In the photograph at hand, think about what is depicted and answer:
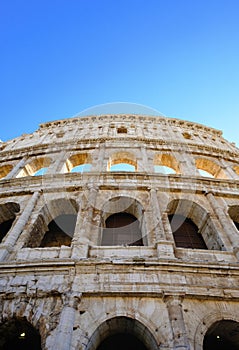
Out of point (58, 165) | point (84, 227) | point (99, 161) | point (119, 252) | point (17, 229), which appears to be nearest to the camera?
point (119, 252)

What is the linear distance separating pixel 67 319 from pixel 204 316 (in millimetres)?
3130

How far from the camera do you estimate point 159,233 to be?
22.9ft

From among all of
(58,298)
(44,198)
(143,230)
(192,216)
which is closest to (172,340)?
(58,298)

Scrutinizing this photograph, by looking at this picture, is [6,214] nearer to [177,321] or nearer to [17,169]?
[17,169]

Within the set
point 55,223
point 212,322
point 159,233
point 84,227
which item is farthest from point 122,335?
point 55,223

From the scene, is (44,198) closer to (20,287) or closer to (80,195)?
(80,195)

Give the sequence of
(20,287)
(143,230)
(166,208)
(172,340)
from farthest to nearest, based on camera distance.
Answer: (166,208)
(143,230)
(20,287)
(172,340)

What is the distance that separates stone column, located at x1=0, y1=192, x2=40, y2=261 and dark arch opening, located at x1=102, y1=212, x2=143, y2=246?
2793 mm

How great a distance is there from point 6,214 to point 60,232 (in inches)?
93.0

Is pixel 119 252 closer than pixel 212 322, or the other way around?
pixel 212 322

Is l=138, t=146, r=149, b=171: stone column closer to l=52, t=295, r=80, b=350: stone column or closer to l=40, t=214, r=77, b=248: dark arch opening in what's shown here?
l=40, t=214, r=77, b=248: dark arch opening

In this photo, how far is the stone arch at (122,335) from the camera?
4.91 metres

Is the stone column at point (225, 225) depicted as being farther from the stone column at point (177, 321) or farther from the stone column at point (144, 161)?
the stone column at point (144, 161)

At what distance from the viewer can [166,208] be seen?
330 inches
